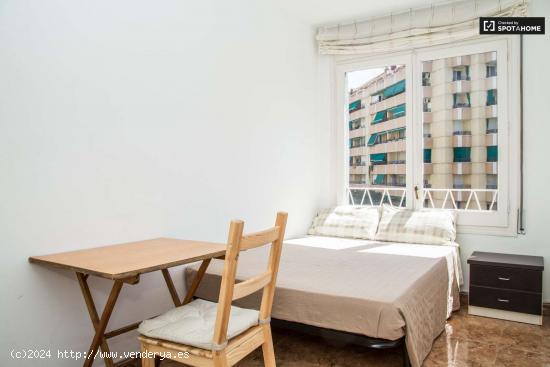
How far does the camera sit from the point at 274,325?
2324 mm

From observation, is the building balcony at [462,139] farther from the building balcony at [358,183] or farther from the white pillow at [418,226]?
the building balcony at [358,183]

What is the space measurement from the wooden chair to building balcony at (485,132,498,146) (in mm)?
2596

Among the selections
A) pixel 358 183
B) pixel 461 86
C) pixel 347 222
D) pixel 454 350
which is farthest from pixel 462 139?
pixel 454 350

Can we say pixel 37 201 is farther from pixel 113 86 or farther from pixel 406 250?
pixel 406 250

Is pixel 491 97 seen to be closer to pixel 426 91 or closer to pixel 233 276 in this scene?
pixel 426 91

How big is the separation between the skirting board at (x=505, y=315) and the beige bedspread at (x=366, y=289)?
0.48 ft

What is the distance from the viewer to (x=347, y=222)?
397 centimetres

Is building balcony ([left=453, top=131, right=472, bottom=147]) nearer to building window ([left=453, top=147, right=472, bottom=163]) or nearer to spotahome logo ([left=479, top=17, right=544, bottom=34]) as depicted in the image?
building window ([left=453, top=147, right=472, bottom=163])

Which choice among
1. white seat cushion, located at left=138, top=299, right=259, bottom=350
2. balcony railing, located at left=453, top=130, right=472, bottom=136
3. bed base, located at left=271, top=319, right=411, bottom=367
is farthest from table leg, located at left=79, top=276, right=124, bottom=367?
balcony railing, located at left=453, top=130, right=472, bottom=136

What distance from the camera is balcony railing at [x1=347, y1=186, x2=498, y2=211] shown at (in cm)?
364

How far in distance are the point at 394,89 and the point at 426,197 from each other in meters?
1.13

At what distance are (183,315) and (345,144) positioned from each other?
2.97 m

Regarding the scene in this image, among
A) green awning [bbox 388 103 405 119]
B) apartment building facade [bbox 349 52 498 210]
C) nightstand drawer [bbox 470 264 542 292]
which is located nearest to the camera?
nightstand drawer [bbox 470 264 542 292]

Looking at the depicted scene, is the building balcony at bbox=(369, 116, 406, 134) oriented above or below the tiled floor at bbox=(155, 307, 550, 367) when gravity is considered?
above
